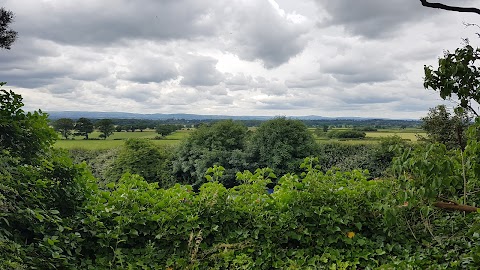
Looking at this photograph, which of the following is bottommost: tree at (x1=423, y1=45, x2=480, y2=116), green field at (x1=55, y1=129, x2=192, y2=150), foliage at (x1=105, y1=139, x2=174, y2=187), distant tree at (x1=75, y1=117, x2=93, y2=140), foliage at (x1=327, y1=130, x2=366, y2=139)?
foliage at (x1=105, y1=139, x2=174, y2=187)

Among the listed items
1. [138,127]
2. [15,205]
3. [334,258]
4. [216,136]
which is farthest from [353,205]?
[138,127]

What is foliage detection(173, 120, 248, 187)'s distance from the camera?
17906 mm

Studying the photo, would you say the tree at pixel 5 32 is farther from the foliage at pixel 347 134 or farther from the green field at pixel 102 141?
the foliage at pixel 347 134

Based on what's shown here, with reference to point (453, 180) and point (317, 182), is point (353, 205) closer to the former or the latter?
point (317, 182)

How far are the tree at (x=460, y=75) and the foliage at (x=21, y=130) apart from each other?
10.5 ft

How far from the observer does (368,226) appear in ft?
13.0

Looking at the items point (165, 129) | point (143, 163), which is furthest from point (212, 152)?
point (165, 129)

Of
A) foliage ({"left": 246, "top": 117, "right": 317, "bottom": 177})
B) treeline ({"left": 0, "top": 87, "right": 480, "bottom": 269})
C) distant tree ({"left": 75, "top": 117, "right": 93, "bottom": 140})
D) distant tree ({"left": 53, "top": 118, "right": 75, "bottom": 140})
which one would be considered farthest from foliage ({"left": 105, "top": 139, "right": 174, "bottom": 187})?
treeline ({"left": 0, "top": 87, "right": 480, "bottom": 269})

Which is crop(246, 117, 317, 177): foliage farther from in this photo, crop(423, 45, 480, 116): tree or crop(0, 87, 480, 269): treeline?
crop(423, 45, 480, 116): tree

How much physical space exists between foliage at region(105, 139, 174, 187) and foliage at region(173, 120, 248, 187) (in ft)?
2.38

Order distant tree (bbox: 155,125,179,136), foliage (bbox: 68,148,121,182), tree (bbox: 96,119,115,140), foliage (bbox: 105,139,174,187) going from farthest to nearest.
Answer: distant tree (bbox: 155,125,179,136), tree (bbox: 96,119,115,140), foliage (bbox: 68,148,121,182), foliage (bbox: 105,139,174,187)

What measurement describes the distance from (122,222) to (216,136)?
51.0 feet

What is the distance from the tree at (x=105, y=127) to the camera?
992 inches

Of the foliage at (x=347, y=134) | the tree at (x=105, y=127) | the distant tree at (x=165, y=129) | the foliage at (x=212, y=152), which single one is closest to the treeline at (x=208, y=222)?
the foliage at (x=212, y=152)
